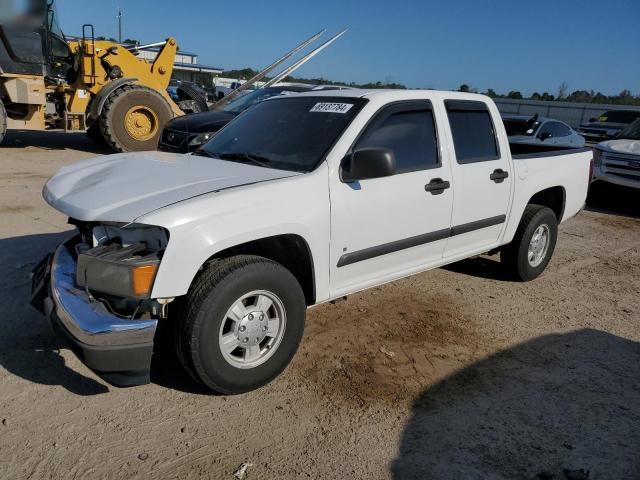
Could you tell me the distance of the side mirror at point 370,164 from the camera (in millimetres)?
3439

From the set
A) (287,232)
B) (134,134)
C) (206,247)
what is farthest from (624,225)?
(134,134)

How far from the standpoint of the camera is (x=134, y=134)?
1233cm

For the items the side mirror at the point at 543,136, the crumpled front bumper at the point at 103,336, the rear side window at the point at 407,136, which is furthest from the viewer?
the side mirror at the point at 543,136

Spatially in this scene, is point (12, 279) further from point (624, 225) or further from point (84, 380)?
point (624, 225)

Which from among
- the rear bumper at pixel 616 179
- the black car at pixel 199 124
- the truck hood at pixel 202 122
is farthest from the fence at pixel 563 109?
the truck hood at pixel 202 122

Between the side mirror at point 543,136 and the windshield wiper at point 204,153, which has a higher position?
the side mirror at point 543,136

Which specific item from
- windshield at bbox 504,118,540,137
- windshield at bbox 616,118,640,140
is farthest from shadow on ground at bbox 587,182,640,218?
windshield at bbox 504,118,540,137

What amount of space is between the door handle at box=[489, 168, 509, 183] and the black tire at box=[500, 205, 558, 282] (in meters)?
0.74

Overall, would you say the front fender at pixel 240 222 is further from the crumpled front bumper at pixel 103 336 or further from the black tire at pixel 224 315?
the crumpled front bumper at pixel 103 336

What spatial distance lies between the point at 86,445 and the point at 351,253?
1.91m

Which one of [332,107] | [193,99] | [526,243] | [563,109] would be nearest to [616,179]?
[526,243]

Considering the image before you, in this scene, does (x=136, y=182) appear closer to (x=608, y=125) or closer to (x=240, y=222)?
(x=240, y=222)

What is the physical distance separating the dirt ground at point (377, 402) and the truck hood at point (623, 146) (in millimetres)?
5694

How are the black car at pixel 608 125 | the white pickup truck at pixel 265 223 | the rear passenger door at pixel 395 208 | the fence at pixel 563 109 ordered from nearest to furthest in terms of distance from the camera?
the white pickup truck at pixel 265 223
the rear passenger door at pixel 395 208
the black car at pixel 608 125
the fence at pixel 563 109
